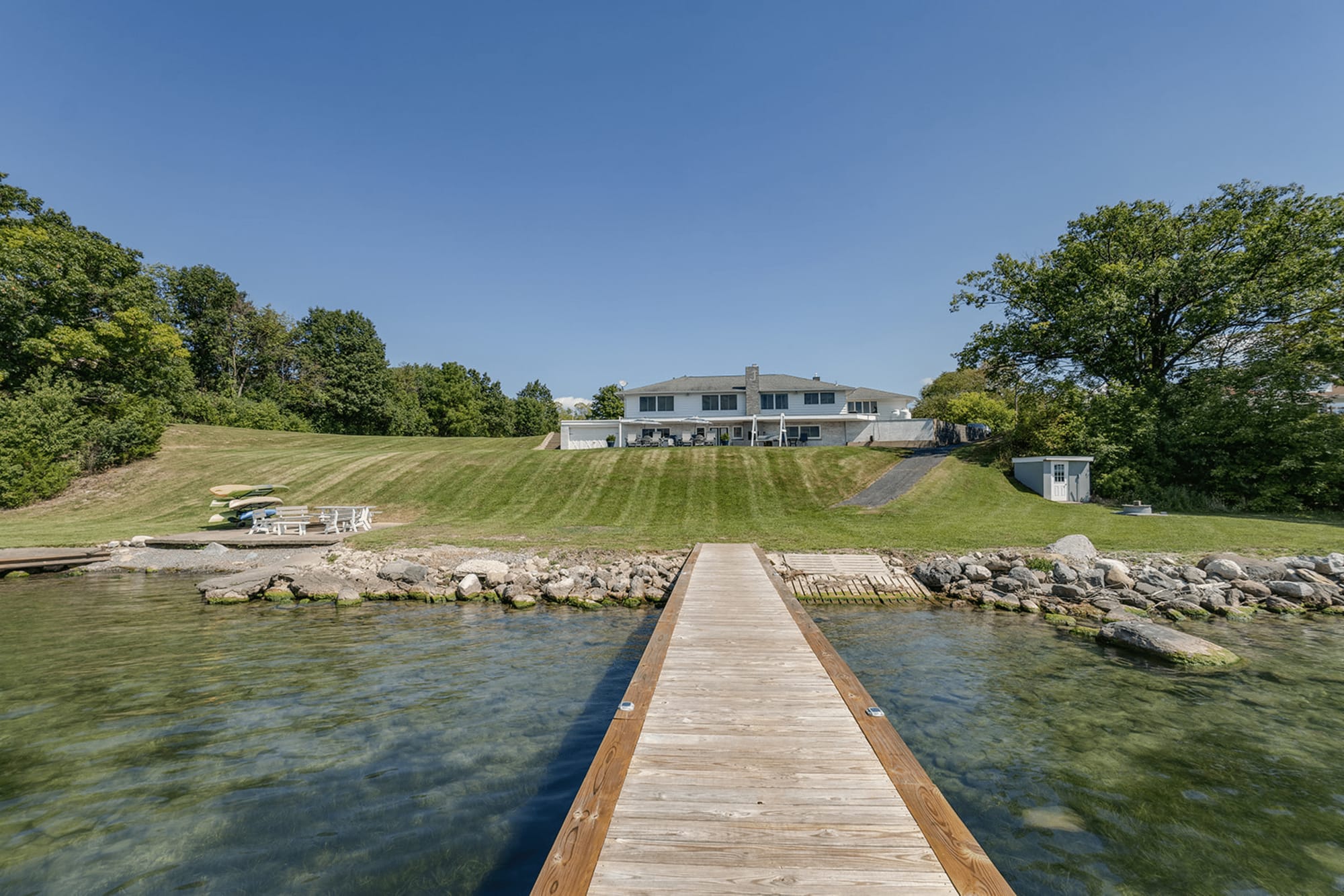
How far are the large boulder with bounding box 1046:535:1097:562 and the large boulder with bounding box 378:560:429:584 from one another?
55.3ft

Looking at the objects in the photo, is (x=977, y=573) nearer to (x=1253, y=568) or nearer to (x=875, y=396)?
(x=1253, y=568)

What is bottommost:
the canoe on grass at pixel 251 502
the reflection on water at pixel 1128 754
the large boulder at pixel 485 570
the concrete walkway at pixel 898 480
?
the reflection on water at pixel 1128 754

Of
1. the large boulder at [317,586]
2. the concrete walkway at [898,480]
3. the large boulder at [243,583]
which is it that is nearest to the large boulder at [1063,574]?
the concrete walkway at [898,480]

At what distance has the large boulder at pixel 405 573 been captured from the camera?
1437cm

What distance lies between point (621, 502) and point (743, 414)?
21.8 metres

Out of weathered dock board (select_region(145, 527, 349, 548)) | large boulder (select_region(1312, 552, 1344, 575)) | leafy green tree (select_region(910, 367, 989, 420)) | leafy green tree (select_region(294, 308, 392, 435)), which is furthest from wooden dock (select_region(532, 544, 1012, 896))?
leafy green tree (select_region(910, 367, 989, 420))

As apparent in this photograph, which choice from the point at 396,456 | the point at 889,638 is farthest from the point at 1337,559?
the point at 396,456

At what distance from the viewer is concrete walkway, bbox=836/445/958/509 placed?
1046 inches

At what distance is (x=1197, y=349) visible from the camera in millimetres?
27719

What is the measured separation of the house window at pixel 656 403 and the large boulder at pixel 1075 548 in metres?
33.4

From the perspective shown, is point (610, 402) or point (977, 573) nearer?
point (977, 573)

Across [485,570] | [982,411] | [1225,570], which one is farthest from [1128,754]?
[982,411]

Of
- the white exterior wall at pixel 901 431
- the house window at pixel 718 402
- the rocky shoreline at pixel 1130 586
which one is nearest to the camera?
the rocky shoreline at pixel 1130 586

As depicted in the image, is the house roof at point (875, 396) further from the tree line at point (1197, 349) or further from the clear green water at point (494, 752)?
the clear green water at point (494, 752)
